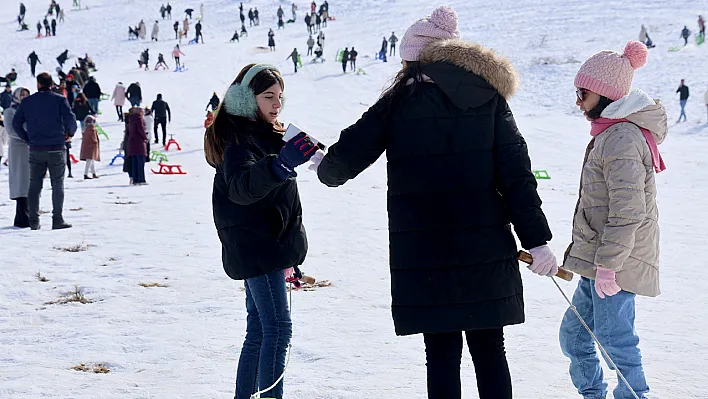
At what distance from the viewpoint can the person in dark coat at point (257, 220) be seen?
131 inches

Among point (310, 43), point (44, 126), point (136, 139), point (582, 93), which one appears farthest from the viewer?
point (310, 43)

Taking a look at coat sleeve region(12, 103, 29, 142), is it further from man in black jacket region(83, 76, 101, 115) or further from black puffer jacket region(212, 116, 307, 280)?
man in black jacket region(83, 76, 101, 115)

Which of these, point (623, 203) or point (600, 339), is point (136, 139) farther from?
point (623, 203)

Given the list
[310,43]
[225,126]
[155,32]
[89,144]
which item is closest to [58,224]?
[89,144]

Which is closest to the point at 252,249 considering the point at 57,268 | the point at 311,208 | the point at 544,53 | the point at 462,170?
the point at 462,170

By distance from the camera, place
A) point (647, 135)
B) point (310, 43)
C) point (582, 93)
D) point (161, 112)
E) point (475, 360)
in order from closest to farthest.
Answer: point (475, 360)
point (647, 135)
point (582, 93)
point (161, 112)
point (310, 43)

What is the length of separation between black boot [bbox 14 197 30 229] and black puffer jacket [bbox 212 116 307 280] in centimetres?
686

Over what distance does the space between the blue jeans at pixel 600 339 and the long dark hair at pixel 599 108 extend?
2.26ft

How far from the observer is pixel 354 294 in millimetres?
6406

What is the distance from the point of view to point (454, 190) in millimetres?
2932

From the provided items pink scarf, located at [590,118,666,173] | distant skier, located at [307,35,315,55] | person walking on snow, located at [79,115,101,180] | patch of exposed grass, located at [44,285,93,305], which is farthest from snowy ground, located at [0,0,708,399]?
distant skier, located at [307,35,315,55]

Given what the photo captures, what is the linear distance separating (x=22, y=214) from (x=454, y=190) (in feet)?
25.6

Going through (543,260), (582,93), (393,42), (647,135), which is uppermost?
(393,42)

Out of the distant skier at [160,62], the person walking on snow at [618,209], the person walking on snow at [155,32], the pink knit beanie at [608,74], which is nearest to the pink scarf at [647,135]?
the person walking on snow at [618,209]
